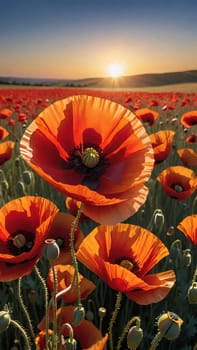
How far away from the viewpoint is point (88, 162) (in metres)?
1.21

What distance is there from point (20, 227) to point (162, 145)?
138 cm

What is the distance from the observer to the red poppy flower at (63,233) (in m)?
1.45

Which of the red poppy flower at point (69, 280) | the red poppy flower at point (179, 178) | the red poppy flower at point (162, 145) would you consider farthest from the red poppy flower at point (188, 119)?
the red poppy flower at point (69, 280)

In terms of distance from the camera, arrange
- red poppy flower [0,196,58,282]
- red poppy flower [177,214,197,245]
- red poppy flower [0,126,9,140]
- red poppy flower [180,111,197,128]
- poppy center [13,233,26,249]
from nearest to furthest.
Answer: red poppy flower [0,196,58,282] → poppy center [13,233,26,249] → red poppy flower [177,214,197,245] → red poppy flower [0,126,9,140] → red poppy flower [180,111,197,128]

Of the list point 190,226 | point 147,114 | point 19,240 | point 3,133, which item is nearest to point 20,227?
point 19,240

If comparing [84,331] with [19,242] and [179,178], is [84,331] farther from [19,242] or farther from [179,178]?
[179,178]

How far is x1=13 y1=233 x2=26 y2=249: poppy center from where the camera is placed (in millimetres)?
1269

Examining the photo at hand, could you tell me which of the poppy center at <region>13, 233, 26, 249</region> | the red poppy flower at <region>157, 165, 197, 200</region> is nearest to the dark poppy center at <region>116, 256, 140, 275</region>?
the poppy center at <region>13, 233, 26, 249</region>

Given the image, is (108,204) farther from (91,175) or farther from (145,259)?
(145,259)

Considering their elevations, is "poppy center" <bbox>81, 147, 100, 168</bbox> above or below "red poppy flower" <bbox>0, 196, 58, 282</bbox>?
above

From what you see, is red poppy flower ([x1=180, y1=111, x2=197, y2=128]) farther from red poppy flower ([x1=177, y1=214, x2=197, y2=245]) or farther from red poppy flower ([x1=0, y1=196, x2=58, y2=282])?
red poppy flower ([x1=0, y1=196, x2=58, y2=282])

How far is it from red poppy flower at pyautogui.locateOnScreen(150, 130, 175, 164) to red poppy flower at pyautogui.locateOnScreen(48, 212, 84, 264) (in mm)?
1066

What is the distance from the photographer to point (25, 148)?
1052 mm

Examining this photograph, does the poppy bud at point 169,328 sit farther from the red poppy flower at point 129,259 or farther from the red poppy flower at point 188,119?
the red poppy flower at point 188,119
